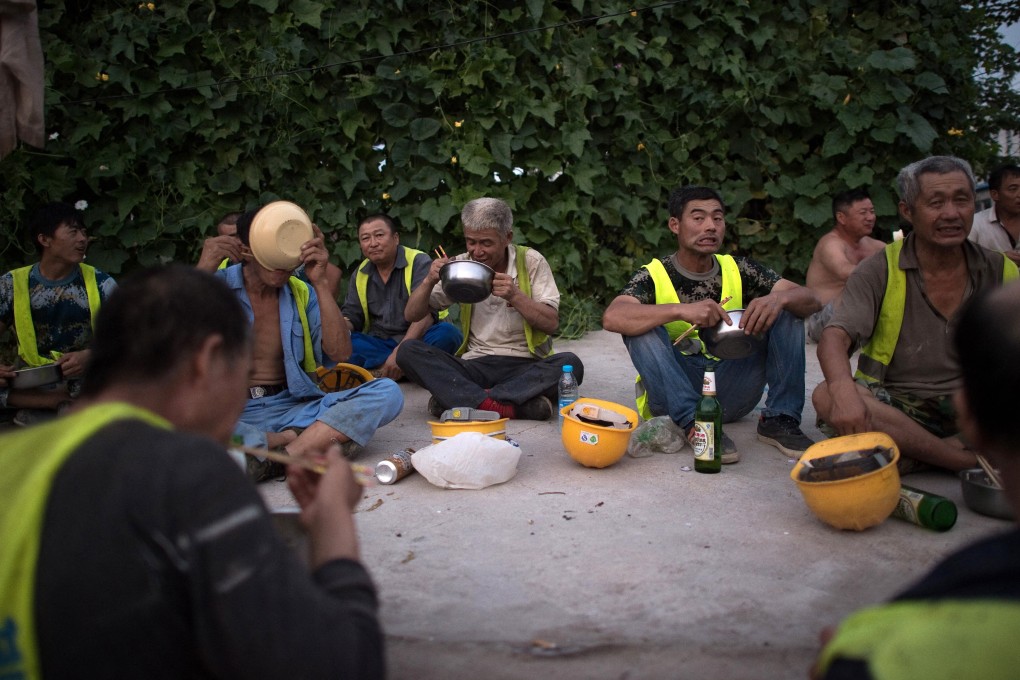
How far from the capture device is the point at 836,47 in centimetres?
743

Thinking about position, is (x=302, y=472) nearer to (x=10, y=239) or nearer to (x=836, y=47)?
(x=10, y=239)

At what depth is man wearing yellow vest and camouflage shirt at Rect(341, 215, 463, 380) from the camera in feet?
19.3

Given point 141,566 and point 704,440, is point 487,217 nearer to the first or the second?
point 704,440

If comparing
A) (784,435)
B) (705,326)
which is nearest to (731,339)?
(705,326)

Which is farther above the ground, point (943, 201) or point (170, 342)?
point (943, 201)

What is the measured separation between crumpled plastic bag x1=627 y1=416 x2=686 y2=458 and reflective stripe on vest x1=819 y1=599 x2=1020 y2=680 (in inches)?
124

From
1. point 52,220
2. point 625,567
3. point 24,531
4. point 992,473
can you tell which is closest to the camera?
point 24,531

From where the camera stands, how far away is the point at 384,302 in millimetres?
6094

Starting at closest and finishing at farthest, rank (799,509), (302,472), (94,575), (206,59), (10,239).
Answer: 1. (94,575)
2. (302,472)
3. (799,509)
4. (10,239)
5. (206,59)

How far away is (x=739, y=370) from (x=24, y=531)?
12.5 feet

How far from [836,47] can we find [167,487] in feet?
25.0

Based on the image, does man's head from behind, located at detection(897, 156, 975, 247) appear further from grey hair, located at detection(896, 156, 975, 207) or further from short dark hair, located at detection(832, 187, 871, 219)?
short dark hair, located at detection(832, 187, 871, 219)

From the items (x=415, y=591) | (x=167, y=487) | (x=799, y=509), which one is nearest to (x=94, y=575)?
(x=167, y=487)

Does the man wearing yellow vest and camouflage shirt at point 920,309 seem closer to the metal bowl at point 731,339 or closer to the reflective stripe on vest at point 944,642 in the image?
the metal bowl at point 731,339
